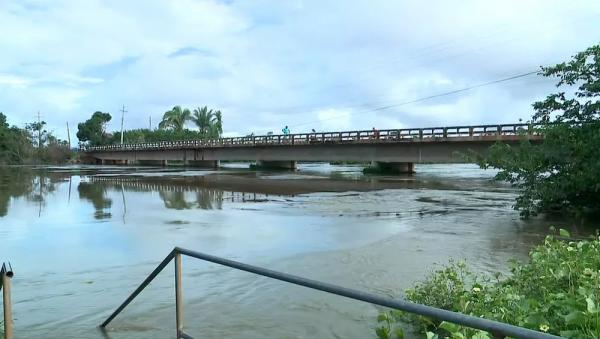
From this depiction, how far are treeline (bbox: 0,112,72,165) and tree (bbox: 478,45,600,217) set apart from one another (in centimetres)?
10169

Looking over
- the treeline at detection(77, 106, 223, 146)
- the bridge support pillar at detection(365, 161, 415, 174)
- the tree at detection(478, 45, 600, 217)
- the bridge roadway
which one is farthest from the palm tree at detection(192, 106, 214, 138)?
the tree at detection(478, 45, 600, 217)

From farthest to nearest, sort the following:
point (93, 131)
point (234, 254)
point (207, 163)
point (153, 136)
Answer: point (93, 131) → point (153, 136) → point (207, 163) → point (234, 254)

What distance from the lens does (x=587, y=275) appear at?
4.45 m

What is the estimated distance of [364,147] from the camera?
4991cm

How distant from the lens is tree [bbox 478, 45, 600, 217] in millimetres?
14711

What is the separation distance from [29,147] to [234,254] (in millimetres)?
108882

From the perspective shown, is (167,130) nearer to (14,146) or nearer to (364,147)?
(14,146)

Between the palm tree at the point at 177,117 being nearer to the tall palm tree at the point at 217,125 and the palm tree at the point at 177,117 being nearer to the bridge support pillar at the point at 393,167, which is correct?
the tall palm tree at the point at 217,125

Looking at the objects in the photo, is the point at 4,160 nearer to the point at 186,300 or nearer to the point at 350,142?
the point at 350,142

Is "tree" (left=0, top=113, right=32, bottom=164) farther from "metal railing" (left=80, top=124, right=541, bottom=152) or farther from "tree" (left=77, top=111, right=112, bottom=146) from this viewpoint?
"metal railing" (left=80, top=124, right=541, bottom=152)

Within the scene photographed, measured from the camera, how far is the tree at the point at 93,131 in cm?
12525

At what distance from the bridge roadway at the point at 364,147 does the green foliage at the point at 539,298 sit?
25535 millimetres

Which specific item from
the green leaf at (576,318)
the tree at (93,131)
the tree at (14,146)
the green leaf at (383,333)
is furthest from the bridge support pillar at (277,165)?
the tree at (93,131)

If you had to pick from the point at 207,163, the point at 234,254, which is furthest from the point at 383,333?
the point at 207,163
